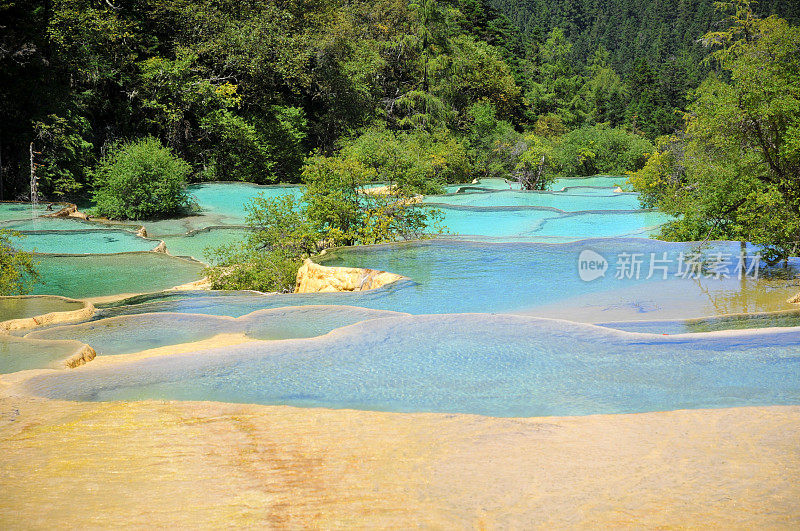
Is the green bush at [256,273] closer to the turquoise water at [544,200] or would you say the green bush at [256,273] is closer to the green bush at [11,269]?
the green bush at [11,269]

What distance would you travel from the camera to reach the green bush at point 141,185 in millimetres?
15297

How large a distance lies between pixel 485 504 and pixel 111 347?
13.4 feet

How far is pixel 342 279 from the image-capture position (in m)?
8.19

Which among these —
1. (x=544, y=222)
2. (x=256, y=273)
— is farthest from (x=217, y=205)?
(x=256, y=273)

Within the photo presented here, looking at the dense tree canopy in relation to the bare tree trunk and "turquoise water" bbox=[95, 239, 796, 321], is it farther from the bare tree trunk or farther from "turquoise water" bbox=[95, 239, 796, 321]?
the bare tree trunk

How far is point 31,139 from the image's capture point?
16609mm

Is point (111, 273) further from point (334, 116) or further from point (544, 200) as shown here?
point (334, 116)

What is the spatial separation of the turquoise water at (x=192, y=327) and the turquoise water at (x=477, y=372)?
24.8 inches

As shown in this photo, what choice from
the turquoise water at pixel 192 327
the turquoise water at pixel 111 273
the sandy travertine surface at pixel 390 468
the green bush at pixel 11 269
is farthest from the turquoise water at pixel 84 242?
the sandy travertine surface at pixel 390 468

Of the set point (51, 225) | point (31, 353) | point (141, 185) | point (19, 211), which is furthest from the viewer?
point (141, 185)

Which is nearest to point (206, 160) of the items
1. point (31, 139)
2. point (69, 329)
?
point (31, 139)

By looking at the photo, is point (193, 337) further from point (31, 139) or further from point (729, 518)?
point (31, 139)

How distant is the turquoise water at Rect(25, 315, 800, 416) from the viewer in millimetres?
4219

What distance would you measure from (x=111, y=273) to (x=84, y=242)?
114 inches
